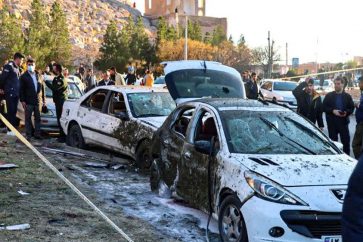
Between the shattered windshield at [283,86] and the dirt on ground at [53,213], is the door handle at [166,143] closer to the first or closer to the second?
the dirt on ground at [53,213]

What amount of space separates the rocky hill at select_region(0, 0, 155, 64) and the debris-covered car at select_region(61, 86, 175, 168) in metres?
73.4

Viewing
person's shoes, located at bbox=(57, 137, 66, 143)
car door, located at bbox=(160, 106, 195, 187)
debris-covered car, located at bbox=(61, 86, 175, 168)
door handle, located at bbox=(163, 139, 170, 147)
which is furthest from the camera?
person's shoes, located at bbox=(57, 137, 66, 143)

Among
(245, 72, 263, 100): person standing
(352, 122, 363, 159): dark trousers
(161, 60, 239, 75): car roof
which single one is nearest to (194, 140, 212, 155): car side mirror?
(352, 122, 363, 159): dark trousers

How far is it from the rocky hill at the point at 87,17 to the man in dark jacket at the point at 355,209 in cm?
8215

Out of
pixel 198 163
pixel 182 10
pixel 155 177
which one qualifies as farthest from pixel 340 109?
pixel 182 10

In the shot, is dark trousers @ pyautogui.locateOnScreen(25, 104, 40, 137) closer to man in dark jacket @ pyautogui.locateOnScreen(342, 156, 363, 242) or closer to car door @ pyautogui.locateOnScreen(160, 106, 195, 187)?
car door @ pyautogui.locateOnScreen(160, 106, 195, 187)

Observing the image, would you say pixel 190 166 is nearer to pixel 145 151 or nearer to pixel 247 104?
pixel 247 104

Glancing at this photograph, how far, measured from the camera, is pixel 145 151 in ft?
28.3

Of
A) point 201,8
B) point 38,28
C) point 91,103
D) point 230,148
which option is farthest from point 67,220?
point 201,8

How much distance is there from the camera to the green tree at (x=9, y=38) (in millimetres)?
44191

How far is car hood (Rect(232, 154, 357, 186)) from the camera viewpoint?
4.88 meters

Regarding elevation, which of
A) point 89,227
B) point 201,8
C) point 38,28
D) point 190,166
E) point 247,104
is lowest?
point 89,227

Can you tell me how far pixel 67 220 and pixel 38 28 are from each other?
149 feet

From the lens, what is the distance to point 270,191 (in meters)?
4.77
